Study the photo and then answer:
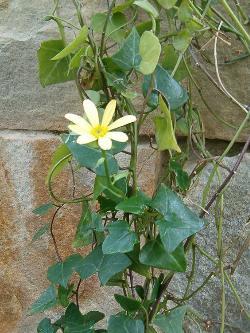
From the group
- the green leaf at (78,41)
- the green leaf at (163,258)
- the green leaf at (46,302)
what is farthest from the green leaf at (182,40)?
the green leaf at (46,302)

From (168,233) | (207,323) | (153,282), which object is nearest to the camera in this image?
Answer: (168,233)

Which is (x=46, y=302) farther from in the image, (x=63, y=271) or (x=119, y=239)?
(x=119, y=239)

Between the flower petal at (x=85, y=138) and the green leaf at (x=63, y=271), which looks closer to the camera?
the flower petal at (x=85, y=138)

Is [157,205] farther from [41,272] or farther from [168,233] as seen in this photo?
[41,272]

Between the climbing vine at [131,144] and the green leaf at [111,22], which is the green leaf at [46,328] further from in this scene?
the green leaf at [111,22]

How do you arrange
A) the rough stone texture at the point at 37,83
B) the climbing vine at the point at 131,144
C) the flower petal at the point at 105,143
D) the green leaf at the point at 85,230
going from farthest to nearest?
the rough stone texture at the point at 37,83, the green leaf at the point at 85,230, the climbing vine at the point at 131,144, the flower petal at the point at 105,143

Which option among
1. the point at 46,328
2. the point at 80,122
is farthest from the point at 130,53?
the point at 46,328

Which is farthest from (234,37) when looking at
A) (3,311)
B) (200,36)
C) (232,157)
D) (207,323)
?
(3,311)
